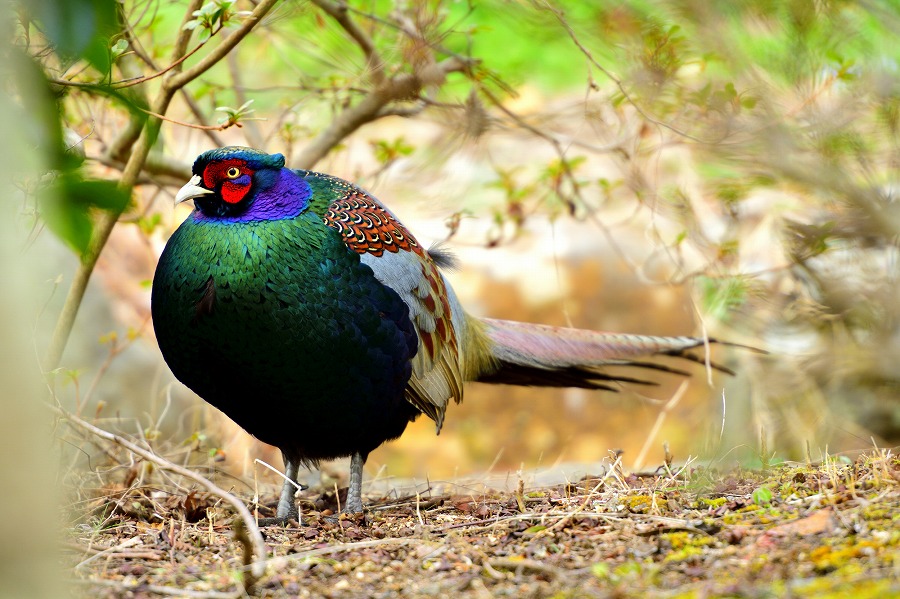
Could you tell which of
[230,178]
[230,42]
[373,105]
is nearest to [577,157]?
[373,105]

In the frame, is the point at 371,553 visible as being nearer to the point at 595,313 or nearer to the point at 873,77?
the point at 873,77

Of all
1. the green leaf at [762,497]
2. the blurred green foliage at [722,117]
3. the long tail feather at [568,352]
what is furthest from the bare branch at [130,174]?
the green leaf at [762,497]

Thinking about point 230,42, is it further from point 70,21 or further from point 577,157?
point 577,157

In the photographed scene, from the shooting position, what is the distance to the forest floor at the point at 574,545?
2295 mm

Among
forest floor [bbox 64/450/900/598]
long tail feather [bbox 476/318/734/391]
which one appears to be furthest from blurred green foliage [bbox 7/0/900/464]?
forest floor [bbox 64/450/900/598]

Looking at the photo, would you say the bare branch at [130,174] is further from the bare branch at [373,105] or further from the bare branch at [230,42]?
the bare branch at [373,105]

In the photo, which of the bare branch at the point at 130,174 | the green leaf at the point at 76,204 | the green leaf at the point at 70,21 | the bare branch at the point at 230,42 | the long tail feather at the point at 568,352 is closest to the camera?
the green leaf at the point at 70,21

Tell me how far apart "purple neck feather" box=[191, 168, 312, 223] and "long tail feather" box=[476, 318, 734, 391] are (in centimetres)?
139

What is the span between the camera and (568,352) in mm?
4613

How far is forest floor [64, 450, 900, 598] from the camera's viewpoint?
7.53 feet

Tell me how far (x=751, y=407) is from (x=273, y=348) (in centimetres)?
330

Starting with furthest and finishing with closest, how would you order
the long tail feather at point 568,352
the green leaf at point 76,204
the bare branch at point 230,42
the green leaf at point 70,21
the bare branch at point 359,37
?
the bare branch at point 359,37 < the long tail feather at point 568,352 < the bare branch at point 230,42 < the green leaf at point 76,204 < the green leaf at point 70,21

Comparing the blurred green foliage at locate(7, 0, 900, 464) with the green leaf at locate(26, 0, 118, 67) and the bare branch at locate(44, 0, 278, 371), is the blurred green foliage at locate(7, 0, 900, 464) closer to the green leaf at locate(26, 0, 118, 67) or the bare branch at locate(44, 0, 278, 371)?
the green leaf at locate(26, 0, 118, 67)

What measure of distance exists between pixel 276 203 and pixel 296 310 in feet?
1.50
